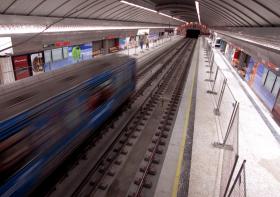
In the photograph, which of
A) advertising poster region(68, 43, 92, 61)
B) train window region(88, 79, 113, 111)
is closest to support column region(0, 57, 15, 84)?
advertising poster region(68, 43, 92, 61)

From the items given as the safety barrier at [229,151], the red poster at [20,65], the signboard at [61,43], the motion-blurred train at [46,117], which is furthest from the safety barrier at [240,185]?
the red poster at [20,65]

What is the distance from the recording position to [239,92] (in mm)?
16656

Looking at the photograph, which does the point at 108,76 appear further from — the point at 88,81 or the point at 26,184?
the point at 26,184

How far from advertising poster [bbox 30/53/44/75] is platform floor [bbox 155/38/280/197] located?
1002 cm

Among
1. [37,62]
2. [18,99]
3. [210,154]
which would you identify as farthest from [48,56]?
[210,154]

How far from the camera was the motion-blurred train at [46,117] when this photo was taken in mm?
4386

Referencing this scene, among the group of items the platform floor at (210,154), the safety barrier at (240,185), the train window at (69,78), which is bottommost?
the platform floor at (210,154)

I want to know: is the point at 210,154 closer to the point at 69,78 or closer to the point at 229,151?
the point at 229,151

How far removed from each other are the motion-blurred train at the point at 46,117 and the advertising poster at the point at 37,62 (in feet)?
20.9

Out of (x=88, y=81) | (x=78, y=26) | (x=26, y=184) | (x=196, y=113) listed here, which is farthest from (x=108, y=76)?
(x=78, y=26)

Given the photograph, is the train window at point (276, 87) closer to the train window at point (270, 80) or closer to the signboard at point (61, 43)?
the train window at point (270, 80)

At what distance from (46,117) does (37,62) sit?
10337mm

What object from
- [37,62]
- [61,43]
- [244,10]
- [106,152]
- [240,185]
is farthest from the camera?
[37,62]

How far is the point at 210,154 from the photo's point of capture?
8.16 meters
